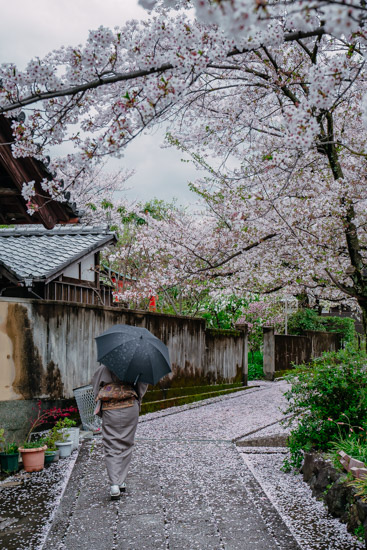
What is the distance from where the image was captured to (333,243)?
9914mm

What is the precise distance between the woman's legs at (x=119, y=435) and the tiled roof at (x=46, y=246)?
679cm

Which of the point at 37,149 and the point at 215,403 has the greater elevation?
the point at 37,149

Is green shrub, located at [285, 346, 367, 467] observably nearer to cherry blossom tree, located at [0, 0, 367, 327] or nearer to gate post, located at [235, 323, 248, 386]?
cherry blossom tree, located at [0, 0, 367, 327]

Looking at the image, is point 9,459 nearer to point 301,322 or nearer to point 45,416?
point 45,416

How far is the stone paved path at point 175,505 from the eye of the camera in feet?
14.0

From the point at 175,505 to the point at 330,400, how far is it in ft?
6.89

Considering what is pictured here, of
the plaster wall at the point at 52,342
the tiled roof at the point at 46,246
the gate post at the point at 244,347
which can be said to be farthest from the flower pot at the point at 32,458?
the gate post at the point at 244,347

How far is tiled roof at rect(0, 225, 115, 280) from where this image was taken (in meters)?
12.7

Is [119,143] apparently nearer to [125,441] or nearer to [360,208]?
[125,441]

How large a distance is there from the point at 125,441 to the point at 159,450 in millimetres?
2167

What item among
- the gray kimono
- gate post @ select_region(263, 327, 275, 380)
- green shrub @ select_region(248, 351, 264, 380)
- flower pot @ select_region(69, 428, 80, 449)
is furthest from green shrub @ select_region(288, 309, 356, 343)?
the gray kimono

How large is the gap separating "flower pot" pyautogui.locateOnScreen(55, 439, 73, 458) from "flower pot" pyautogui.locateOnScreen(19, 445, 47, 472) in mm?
597

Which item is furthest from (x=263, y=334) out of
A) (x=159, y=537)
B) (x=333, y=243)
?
(x=159, y=537)

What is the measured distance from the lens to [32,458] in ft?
21.2
